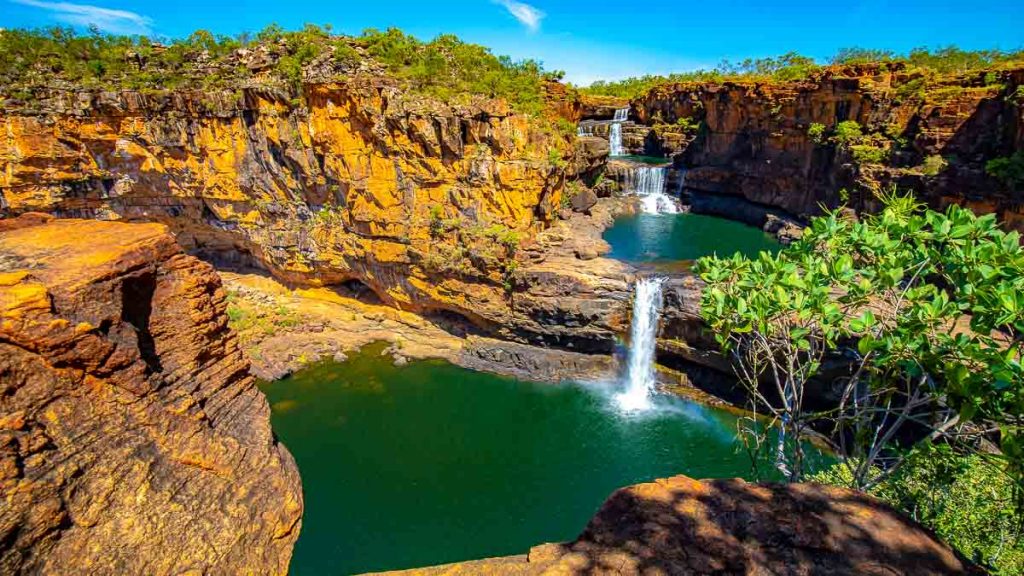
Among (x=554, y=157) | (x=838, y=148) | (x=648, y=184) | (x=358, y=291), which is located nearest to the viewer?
(x=554, y=157)

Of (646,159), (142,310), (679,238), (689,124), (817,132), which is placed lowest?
(679,238)

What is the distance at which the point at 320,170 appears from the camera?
2330cm

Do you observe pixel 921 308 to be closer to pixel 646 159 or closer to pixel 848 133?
pixel 848 133

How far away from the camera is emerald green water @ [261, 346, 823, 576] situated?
43.6 feet

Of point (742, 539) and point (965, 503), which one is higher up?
point (742, 539)

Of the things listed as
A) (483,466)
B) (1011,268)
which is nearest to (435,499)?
(483,466)

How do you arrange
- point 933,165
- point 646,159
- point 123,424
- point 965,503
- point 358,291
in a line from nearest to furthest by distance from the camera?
point 123,424 → point 965,503 → point 933,165 → point 358,291 → point 646,159

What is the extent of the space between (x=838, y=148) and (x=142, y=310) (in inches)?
1284

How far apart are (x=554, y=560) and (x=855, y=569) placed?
2.13 meters

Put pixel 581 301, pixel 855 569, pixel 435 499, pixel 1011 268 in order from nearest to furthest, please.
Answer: pixel 855 569, pixel 1011 268, pixel 435 499, pixel 581 301

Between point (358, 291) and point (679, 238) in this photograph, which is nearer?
point (358, 291)

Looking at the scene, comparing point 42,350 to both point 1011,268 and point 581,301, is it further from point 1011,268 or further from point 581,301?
point 581,301

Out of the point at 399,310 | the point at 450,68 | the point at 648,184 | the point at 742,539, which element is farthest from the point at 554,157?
the point at 742,539

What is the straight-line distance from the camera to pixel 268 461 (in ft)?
17.9
